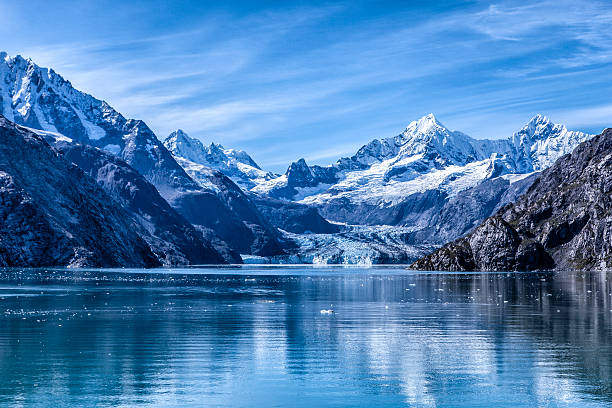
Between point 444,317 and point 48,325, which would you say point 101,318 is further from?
point 444,317

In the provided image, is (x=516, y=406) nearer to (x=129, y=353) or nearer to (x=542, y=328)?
(x=129, y=353)

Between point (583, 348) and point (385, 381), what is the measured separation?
19.9 metres

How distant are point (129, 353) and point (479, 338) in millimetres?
27762

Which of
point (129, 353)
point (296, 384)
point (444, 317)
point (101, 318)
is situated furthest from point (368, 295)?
point (296, 384)

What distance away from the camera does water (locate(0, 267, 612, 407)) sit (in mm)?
41094

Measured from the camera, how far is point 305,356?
178ft

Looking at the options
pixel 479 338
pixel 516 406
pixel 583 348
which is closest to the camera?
pixel 516 406

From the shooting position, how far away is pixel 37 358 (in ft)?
173

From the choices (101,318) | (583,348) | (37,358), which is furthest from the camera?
(101,318)

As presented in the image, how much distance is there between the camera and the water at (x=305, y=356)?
135 ft

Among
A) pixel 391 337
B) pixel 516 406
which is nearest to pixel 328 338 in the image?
pixel 391 337

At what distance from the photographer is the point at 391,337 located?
213 feet

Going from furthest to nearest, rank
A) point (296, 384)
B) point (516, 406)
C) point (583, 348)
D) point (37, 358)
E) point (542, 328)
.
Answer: point (542, 328) < point (583, 348) < point (37, 358) < point (296, 384) < point (516, 406)

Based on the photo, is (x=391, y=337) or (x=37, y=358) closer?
(x=37, y=358)
